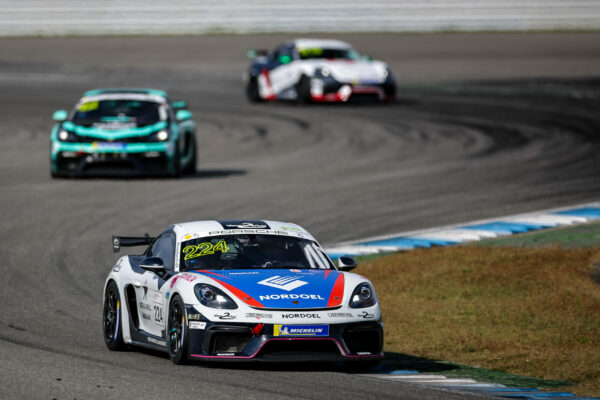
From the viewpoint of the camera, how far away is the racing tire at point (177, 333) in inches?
387

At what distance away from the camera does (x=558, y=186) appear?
69.5 feet

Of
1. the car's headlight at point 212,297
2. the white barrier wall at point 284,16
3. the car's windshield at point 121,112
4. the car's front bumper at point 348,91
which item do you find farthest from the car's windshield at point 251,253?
the white barrier wall at point 284,16

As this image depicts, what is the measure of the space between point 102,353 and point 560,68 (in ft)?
102

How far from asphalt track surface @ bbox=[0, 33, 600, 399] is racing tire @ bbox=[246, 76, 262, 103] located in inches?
15.8

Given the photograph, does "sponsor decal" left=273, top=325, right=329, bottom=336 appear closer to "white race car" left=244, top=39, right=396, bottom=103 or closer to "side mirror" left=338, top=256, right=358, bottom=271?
"side mirror" left=338, top=256, right=358, bottom=271

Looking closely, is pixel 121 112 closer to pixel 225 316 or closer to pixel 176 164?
pixel 176 164

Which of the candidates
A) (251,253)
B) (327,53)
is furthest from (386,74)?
(251,253)

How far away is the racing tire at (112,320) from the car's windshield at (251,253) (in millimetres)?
944

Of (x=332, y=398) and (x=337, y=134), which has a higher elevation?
(x=332, y=398)

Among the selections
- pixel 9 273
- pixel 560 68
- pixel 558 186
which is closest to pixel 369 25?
pixel 560 68

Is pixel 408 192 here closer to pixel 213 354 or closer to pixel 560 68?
pixel 213 354

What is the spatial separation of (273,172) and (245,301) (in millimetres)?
14053

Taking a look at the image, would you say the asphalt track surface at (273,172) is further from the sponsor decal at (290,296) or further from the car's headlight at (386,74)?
the car's headlight at (386,74)

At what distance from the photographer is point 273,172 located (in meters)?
23.8
